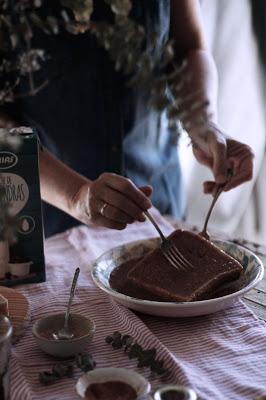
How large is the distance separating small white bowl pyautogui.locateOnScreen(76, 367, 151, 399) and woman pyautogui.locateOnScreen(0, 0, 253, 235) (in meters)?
0.56

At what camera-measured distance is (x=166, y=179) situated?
185 cm

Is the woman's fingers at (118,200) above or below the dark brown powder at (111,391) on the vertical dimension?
above

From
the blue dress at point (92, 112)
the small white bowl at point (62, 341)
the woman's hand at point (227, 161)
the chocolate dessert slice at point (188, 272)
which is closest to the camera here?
the small white bowl at point (62, 341)

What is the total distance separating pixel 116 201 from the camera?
4.12ft

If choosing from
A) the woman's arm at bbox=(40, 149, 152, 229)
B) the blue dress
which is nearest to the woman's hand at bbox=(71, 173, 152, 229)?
the woman's arm at bbox=(40, 149, 152, 229)

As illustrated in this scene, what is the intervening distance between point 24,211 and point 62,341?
326 mm

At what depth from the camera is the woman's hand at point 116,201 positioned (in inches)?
49.4

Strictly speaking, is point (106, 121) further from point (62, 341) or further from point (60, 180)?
point (62, 341)

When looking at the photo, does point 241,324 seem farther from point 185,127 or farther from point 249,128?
point 249,128

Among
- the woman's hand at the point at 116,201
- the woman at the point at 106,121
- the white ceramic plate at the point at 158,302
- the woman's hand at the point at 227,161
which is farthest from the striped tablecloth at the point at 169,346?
the woman's hand at the point at 227,161

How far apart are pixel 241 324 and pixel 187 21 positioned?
39.0 inches

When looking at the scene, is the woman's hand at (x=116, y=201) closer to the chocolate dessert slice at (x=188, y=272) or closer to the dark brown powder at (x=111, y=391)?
the chocolate dessert slice at (x=188, y=272)

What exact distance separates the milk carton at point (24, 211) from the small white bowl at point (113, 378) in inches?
14.6

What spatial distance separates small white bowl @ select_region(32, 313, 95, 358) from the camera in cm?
97
